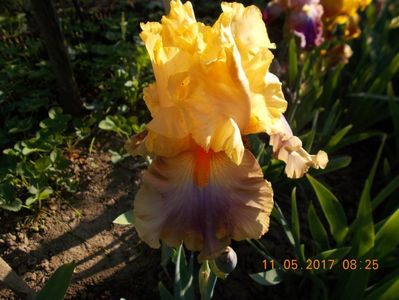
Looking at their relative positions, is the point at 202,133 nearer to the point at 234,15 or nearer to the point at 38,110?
the point at 234,15

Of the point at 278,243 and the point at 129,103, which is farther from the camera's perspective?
the point at 129,103

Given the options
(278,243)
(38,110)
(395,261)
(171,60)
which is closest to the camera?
(171,60)

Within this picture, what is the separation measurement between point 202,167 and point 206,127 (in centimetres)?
12

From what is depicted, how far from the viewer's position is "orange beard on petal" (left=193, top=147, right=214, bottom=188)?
0.95 meters

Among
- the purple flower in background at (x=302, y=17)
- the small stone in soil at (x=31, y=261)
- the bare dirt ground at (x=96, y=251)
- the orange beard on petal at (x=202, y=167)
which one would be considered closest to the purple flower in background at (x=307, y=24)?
the purple flower in background at (x=302, y=17)

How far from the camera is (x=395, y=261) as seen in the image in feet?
5.15

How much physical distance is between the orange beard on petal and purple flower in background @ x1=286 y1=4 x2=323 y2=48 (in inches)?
52.1

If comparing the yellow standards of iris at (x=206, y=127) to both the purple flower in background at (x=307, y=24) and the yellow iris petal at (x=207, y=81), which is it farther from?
the purple flower in background at (x=307, y=24)

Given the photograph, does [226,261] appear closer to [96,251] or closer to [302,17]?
[96,251]

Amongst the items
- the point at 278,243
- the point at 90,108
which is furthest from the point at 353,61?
the point at 90,108

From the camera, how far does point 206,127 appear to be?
2.97 ft

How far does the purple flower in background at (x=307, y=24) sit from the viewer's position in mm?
2016

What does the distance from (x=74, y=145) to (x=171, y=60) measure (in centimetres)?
132

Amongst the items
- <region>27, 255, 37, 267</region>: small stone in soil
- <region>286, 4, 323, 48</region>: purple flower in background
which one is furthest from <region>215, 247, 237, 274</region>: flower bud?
<region>286, 4, 323, 48</region>: purple flower in background
